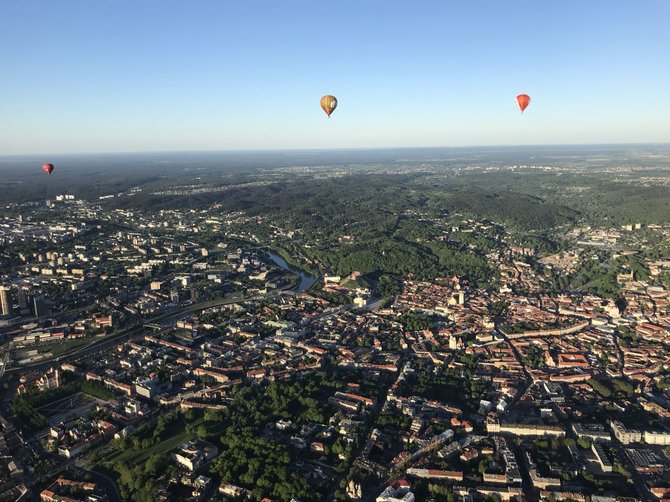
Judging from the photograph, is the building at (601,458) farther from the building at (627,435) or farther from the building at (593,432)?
the building at (627,435)

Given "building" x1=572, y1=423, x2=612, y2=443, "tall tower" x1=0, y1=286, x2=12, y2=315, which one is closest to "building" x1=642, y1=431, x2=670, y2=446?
"building" x1=572, y1=423, x2=612, y2=443

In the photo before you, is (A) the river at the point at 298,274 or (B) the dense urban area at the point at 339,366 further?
(A) the river at the point at 298,274

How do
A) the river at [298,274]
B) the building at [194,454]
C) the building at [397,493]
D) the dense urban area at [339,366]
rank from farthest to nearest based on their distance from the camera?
the river at [298,274]
the building at [194,454]
the dense urban area at [339,366]
the building at [397,493]

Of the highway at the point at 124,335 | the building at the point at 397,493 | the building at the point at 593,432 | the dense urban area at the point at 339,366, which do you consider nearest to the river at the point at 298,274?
the dense urban area at the point at 339,366

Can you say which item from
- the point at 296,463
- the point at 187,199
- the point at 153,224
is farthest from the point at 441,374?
the point at 187,199

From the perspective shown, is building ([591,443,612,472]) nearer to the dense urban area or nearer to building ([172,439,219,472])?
the dense urban area

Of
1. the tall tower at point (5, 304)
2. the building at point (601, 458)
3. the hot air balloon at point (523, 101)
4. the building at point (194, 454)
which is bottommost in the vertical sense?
the building at point (601, 458)
